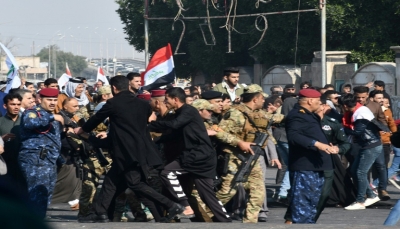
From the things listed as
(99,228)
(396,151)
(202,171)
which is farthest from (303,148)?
(396,151)

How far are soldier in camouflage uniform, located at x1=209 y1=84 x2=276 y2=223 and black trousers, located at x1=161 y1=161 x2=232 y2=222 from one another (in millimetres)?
303

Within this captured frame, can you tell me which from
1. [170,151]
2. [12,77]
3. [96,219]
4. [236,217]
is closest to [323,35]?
[12,77]

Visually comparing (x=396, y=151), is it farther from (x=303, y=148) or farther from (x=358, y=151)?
(x=303, y=148)

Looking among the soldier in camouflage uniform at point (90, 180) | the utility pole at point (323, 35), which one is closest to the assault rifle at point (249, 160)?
the soldier in camouflage uniform at point (90, 180)

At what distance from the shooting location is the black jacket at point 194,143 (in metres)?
7.85

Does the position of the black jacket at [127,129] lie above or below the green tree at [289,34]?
below

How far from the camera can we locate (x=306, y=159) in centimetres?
738

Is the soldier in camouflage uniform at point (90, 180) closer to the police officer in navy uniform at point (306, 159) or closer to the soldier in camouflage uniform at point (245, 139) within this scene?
the soldier in camouflage uniform at point (245, 139)

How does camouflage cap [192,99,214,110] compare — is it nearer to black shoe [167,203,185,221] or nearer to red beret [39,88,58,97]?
black shoe [167,203,185,221]

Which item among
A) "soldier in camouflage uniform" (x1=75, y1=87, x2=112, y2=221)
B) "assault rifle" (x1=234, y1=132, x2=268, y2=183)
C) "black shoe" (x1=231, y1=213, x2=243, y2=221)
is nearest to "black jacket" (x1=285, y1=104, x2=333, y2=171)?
"assault rifle" (x1=234, y1=132, x2=268, y2=183)

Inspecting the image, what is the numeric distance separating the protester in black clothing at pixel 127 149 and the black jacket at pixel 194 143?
1.57ft

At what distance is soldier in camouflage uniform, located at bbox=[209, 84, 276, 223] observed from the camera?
319 inches

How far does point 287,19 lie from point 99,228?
31.8 metres

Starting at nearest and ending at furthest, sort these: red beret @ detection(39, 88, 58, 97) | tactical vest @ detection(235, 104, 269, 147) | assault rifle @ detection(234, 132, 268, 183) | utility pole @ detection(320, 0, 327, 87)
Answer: red beret @ detection(39, 88, 58, 97) → assault rifle @ detection(234, 132, 268, 183) → tactical vest @ detection(235, 104, 269, 147) → utility pole @ detection(320, 0, 327, 87)
